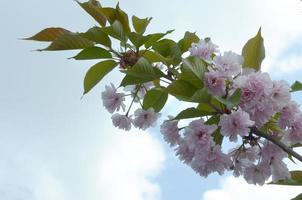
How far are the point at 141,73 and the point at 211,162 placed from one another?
0.39 metres

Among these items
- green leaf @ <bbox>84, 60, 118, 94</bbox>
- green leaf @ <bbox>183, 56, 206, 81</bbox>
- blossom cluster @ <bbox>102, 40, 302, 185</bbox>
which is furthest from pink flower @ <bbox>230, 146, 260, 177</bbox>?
green leaf @ <bbox>84, 60, 118, 94</bbox>

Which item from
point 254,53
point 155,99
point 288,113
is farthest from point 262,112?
point 155,99

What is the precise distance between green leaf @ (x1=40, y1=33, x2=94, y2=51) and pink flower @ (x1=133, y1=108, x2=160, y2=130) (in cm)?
40

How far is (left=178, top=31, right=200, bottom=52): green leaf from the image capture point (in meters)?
1.97

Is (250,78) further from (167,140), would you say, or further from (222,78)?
(167,140)

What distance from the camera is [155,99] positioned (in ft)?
6.44

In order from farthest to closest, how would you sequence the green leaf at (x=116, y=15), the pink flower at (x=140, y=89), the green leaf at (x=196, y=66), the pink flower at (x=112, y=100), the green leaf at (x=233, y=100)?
the pink flower at (x=112, y=100) → the pink flower at (x=140, y=89) → the green leaf at (x=116, y=15) → the green leaf at (x=196, y=66) → the green leaf at (x=233, y=100)

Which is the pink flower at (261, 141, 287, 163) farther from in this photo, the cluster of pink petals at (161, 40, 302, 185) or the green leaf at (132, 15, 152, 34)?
the green leaf at (132, 15, 152, 34)

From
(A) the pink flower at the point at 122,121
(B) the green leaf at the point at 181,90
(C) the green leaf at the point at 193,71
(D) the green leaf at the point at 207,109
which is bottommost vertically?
(D) the green leaf at the point at 207,109

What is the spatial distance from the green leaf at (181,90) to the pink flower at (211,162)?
215mm

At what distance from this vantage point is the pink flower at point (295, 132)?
5.61ft

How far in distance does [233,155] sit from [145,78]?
43 centimetres

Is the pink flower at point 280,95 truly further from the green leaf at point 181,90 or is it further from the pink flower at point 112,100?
the pink flower at point 112,100

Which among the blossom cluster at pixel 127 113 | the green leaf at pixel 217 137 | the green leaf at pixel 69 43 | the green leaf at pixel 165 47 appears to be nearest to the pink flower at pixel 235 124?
the green leaf at pixel 217 137
